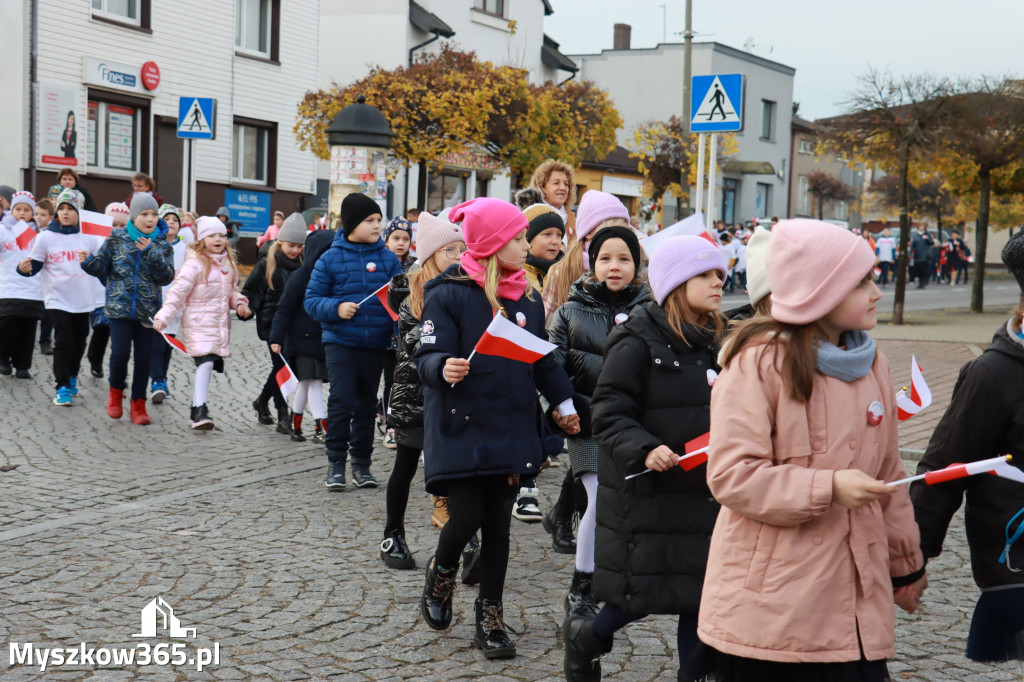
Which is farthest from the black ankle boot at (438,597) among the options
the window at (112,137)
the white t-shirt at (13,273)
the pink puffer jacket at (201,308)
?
the window at (112,137)

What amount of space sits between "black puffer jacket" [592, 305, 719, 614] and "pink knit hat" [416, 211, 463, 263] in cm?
191

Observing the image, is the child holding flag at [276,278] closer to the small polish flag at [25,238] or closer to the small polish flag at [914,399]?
the small polish flag at [25,238]

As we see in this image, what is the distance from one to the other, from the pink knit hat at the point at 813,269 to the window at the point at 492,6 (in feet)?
116

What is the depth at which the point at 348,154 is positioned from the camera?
12.0m

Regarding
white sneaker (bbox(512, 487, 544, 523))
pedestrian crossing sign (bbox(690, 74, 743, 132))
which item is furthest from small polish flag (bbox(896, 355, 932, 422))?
pedestrian crossing sign (bbox(690, 74, 743, 132))

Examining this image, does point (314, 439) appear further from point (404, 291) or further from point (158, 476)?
point (404, 291)

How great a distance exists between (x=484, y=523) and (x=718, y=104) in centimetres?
793

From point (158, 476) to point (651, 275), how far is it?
4890 millimetres

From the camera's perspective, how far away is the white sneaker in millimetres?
6746

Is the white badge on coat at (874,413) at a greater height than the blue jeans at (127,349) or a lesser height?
greater

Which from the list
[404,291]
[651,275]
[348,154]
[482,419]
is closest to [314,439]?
[404,291]

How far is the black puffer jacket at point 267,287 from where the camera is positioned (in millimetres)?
9508

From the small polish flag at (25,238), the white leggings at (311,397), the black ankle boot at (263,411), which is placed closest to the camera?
the white leggings at (311,397)

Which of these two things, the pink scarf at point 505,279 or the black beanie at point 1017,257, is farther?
the pink scarf at point 505,279
